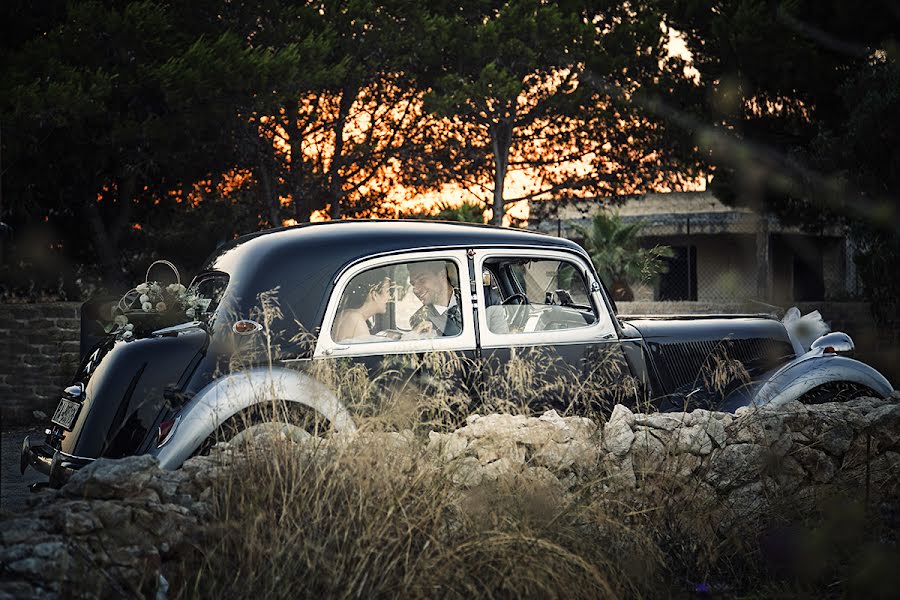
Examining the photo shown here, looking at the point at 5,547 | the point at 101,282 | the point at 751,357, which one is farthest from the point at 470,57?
the point at 5,547

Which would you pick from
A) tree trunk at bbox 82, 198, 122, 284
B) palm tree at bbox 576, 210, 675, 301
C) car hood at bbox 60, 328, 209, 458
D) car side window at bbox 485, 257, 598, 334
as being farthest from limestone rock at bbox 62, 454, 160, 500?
palm tree at bbox 576, 210, 675, 301

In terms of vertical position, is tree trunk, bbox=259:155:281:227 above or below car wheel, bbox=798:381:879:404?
above

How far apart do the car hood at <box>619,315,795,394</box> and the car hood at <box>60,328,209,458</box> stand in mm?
3201

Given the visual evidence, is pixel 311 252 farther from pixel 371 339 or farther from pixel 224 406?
pixel 224 406

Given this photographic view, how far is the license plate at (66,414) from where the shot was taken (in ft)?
19.1

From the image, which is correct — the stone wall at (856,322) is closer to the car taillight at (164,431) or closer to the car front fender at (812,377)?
the car front fender at (812,377)

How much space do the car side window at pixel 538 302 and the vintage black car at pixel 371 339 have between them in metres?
0.01

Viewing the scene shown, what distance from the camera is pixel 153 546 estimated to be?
4020 millimetres

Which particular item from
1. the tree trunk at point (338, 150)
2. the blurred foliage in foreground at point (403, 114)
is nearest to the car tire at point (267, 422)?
the blurred foliage in foreground at point (403, 114)

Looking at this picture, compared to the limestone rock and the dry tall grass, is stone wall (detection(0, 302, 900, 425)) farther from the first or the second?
the limestone rock

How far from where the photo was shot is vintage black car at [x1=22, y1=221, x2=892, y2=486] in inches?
213

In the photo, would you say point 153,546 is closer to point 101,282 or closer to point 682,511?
point 682,511

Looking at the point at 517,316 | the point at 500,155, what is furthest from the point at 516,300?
the point at 500,155

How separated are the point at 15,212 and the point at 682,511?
45.5ft
